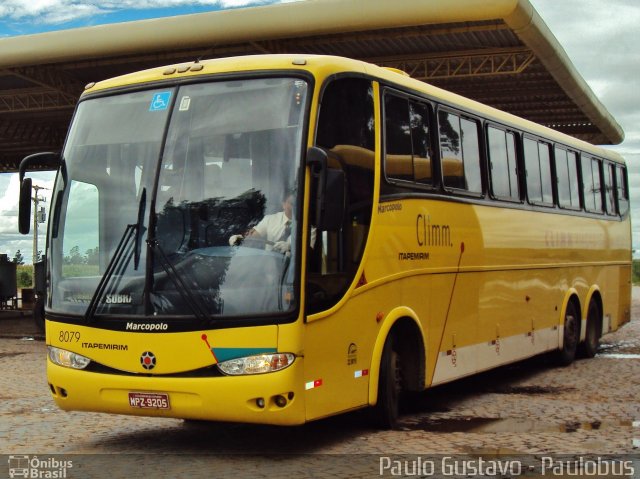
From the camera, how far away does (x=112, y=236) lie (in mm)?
8609

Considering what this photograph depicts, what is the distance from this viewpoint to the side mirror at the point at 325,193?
317 inches

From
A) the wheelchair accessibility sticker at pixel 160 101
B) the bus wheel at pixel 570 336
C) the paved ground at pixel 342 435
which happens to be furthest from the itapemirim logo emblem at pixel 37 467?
the bus wheel at pixel 570 336

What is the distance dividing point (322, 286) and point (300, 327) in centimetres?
50

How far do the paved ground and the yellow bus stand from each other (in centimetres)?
41

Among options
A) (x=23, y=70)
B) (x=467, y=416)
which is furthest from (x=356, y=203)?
(x=23, y=70)

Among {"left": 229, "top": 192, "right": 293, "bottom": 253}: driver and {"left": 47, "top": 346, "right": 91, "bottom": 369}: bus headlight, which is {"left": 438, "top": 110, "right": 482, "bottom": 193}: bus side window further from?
{"left": 47, "top": 346, "right": 91, "bottom": 369}: bus headlight

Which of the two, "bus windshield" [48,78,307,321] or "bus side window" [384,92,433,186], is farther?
"bus side window" [384,92,433,186]

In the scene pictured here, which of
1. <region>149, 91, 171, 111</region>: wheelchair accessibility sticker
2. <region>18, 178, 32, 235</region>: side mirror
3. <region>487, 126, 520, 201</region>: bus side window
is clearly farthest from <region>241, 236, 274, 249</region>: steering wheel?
<region>487, 126, 520, 201</region>: bus side window

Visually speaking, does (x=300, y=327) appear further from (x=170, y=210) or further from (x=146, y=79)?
(x=146, y=79)

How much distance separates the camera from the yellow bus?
8023mm

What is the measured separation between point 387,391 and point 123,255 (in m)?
2.72

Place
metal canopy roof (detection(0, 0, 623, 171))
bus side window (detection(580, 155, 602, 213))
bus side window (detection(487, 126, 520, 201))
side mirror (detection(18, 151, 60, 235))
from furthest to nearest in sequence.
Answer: metal canopy roof (detection(0, 0, 623, 171)), bus side window (detection(580, 155, 602, 213)), bus side window (detection(487, 126, 520, 201)), side mirror (detection(18, 151, 60, 235))

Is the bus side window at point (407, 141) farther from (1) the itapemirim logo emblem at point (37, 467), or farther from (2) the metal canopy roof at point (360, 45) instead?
(2) the metal canopy roof at point (360, 45)

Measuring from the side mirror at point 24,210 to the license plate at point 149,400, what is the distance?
208 cm
